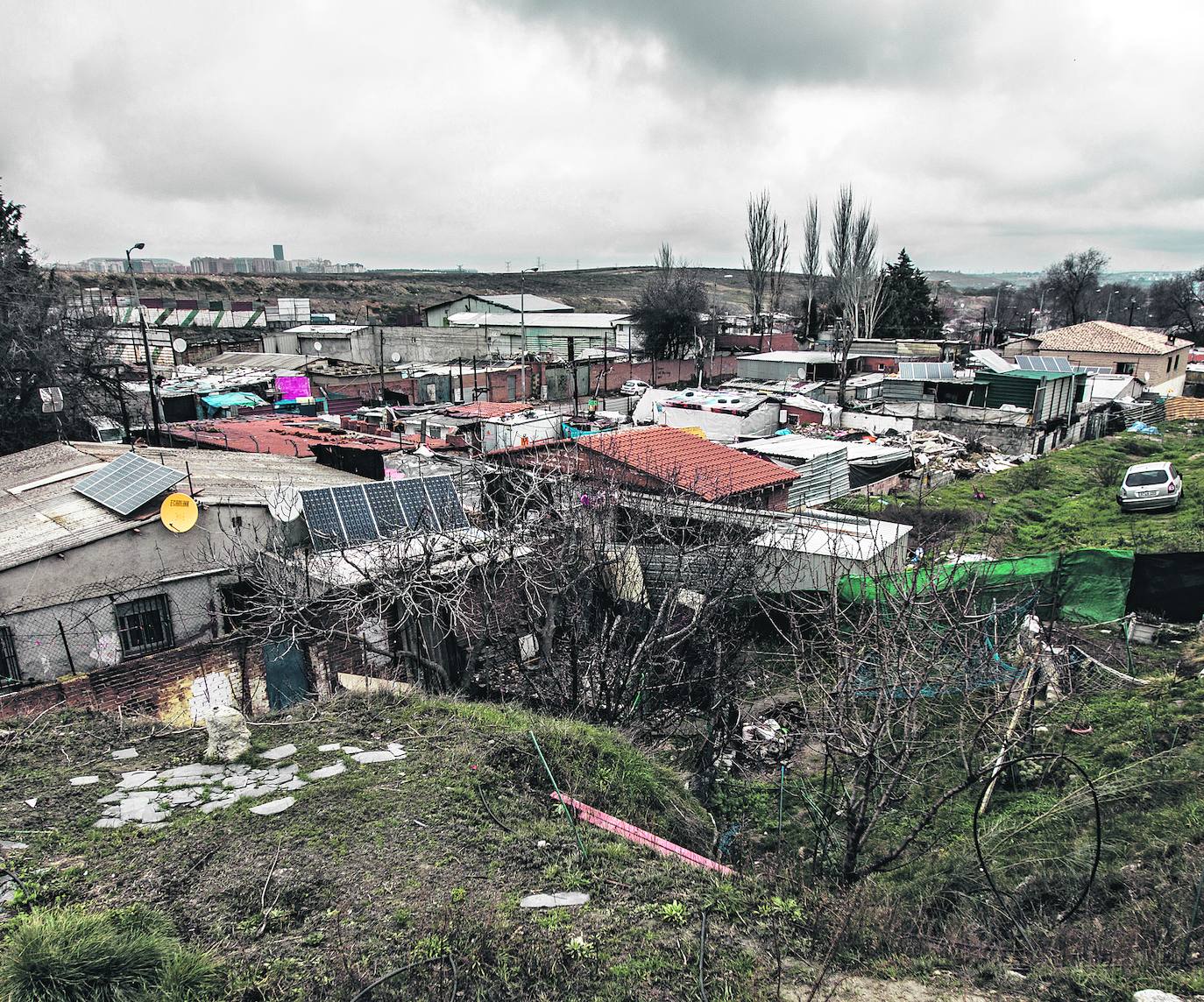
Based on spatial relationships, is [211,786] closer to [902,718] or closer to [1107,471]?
[902,718]

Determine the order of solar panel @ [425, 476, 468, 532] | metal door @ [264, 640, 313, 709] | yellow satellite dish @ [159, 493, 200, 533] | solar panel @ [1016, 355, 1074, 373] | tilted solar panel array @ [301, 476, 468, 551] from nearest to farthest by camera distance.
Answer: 1. metal door @ [264, 640, 313, 709]
2. yellow satellite dish @ [159, 493, 200, 533]
3. tilted solar panel array @ [301, 476, 468, 551]
4. solar panel @ [425, 476, 468, 532]
5. solar panel @ [1016, 355, 1074, 373]

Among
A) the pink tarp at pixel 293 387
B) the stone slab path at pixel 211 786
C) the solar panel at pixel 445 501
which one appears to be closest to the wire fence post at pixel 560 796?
the stone slab path at pixel 211 786

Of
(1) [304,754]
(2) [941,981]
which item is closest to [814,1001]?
(2) [941,981]

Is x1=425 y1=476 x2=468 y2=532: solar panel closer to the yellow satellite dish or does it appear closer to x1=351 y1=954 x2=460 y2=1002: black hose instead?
the yellow satellite dish

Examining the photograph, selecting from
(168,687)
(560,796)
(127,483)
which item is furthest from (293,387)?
(560,796)

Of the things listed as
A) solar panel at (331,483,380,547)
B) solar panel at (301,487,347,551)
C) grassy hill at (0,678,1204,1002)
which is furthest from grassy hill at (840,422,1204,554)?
solar panel at (301,487,347,551)
